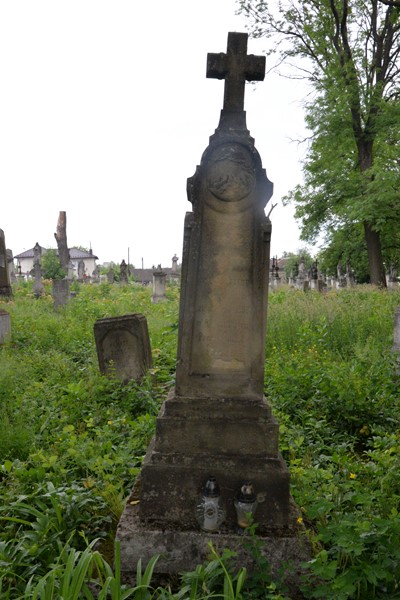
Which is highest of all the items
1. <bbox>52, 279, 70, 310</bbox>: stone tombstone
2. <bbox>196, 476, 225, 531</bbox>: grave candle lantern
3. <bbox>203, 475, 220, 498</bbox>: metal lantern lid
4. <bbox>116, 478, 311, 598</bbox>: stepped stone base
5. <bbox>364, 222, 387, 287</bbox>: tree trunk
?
<bbox>364, 222, 387, 287</bbox>: tree trunk

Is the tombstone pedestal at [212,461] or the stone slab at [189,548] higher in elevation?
the tombstone pedestal at [212,461]

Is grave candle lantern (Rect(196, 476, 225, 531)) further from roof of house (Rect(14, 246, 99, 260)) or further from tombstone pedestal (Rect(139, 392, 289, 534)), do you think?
roof of house (Rect(14, 246, 99, 260))

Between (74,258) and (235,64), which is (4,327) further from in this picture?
(74,258)

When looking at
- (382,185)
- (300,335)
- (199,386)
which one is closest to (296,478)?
(199,386)

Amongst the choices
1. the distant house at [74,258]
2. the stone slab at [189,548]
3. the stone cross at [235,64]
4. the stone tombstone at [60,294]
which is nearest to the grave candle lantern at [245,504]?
the stone slab at [189,548]

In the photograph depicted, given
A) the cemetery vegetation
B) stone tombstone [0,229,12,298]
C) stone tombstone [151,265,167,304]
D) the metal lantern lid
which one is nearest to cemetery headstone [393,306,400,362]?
the cemetery vegetation

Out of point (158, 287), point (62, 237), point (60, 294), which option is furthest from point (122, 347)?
point (62, 237)

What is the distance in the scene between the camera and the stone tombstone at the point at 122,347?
5980mm

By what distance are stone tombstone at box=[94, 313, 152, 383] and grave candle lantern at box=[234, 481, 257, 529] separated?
11.3 feet

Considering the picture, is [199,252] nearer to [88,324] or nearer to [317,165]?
[88,324]

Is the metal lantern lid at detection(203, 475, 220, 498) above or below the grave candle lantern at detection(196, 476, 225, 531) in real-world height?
above

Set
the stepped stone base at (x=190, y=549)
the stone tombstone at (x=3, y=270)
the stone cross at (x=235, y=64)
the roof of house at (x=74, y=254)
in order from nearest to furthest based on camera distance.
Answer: the stepped stone base at (x=190, y=549), the stone cross at (x=235, y=64), the stone tombstone at (x=3, y=270), the roof of house at (x=74, y=254)

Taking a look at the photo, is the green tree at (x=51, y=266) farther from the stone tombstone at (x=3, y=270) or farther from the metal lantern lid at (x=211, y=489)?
the metal lantern lid at (x=211, y=489)

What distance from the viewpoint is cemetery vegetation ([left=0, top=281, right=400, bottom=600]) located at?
2332 mm
